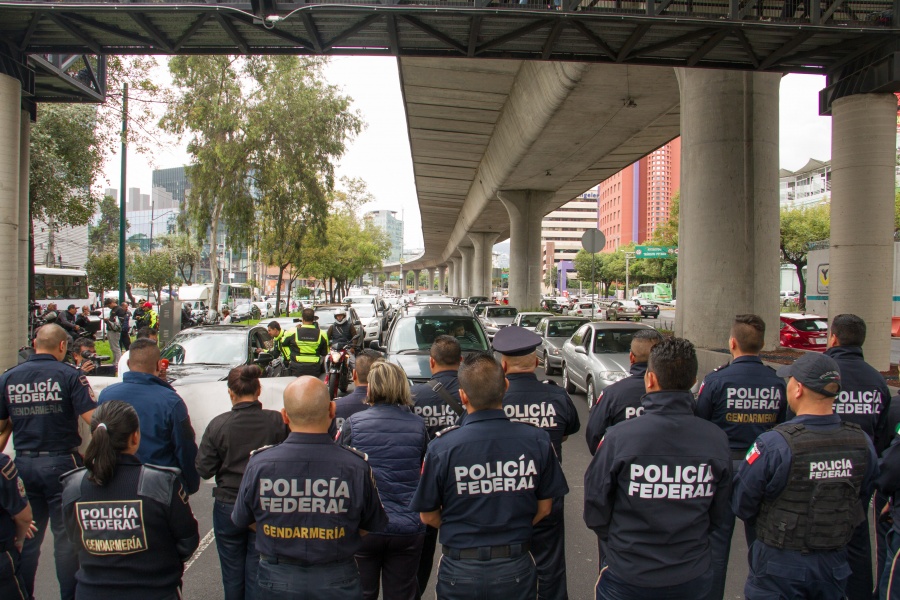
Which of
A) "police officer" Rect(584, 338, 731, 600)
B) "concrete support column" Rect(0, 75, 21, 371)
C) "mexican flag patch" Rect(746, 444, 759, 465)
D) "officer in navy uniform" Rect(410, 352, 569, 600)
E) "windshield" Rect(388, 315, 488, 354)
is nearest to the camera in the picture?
"police officer" Rect(584, 338, 731, 600)

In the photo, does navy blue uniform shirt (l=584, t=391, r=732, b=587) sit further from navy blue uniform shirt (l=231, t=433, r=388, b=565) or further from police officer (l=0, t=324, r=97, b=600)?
police officer (l=0, t=324, r=97, b=600)

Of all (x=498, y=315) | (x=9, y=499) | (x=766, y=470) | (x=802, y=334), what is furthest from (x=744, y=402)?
(x=498, y=315)

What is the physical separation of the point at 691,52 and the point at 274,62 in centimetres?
1664

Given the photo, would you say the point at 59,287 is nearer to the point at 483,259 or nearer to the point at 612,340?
the point at 612,340

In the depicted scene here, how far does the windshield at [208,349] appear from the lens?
9938 millimetres

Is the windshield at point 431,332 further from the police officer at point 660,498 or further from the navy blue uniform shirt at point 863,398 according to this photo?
the police officer at point 660,498

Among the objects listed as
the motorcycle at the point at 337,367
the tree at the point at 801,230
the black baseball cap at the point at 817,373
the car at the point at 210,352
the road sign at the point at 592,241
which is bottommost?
the motorcycle at the point at 337,367

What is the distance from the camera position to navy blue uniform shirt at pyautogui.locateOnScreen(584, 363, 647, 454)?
14.6 ft

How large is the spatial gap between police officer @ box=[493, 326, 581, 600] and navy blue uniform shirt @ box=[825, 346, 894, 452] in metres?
2.18

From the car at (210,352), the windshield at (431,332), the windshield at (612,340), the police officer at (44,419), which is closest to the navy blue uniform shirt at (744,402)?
the police officer at (44,419)

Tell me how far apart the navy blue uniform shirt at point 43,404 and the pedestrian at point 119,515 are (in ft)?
6.22

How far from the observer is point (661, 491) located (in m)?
2.89

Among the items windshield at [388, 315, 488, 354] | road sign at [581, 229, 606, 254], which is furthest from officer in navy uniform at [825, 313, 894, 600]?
road sign at [581, 229, 606, 254]

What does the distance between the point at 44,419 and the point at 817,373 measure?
500 cm
